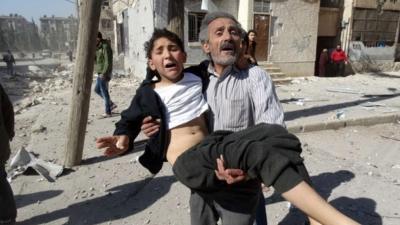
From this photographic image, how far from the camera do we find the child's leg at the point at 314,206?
1.42 metres

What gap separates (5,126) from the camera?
3342mm

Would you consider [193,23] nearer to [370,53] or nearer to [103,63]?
[103,63]

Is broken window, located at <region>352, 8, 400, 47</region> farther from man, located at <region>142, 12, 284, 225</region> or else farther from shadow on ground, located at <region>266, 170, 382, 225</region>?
man, located at <region>142, 12, 284, 225</region>

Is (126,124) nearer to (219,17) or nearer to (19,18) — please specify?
(219,17)

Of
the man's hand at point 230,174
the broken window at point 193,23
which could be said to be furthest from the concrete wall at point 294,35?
the man's hand at point 230,174

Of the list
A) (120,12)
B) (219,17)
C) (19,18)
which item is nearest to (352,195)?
(219,17)

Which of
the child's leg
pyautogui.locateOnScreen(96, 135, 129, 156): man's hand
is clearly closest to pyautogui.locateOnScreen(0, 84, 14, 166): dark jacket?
pyautogui.locateOnScreen(96, 135, 129, 156): man's hand

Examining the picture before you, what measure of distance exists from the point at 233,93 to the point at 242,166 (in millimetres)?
446

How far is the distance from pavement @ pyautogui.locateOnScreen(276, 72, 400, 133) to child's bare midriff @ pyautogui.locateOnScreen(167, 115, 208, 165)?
174 inches

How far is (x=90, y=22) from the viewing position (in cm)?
425

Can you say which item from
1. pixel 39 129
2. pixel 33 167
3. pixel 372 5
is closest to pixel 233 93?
pixel 33 167

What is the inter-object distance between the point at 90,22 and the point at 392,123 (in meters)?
6.18

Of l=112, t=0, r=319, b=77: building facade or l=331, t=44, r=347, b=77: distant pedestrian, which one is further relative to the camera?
l=331, t=44, r=347, b=77: distant pedestrian

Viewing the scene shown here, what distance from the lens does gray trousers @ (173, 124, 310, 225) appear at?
1.52 metres
